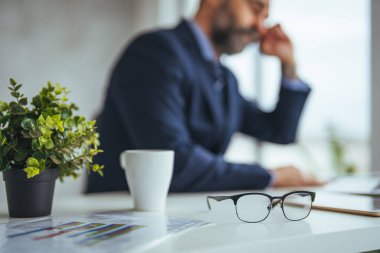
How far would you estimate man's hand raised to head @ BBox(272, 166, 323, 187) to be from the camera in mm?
1316

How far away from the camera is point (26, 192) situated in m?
0.75

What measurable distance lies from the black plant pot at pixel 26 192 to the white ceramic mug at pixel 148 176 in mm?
144

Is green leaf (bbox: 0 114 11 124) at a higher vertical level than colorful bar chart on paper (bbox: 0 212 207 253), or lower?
higher

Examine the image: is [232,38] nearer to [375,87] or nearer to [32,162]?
[375,87]

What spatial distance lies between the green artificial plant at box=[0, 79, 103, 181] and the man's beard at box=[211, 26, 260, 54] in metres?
0.95

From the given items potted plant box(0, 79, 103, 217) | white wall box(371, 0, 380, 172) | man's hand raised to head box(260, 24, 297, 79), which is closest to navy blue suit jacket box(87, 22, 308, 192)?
man's hand raised to head box(260, 24, 297, 79)

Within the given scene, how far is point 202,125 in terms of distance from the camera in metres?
1.49

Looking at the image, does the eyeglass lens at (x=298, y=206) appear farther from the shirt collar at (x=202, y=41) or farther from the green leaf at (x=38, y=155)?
the shirt collar at (x=202, y=41)

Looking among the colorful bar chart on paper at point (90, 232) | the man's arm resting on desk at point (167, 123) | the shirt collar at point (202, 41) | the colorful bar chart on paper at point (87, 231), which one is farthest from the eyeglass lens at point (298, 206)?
the shirt collar at point (202, 41)

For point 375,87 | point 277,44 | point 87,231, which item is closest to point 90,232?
point 87,231

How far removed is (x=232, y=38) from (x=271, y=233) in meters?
1.14

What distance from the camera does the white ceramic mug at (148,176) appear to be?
2.64ft

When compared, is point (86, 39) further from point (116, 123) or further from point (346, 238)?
point (346, 238)

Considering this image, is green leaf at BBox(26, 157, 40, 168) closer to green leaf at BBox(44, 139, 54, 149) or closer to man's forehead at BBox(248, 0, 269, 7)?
green leaf at BBox(44, 139, 54, 149)
